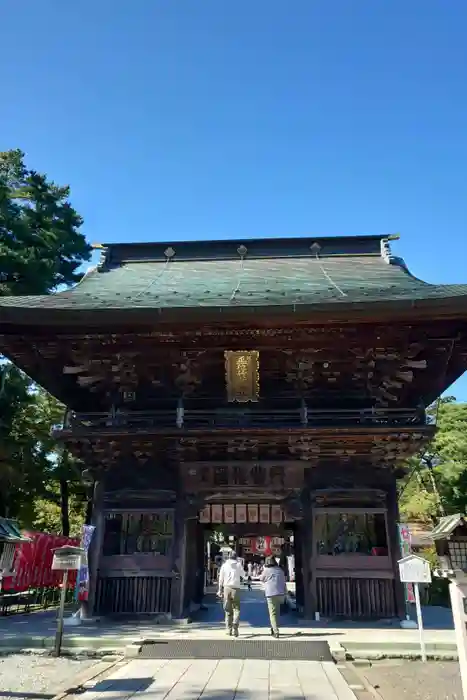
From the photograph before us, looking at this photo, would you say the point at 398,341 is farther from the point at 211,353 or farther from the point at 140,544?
the point at 140,544

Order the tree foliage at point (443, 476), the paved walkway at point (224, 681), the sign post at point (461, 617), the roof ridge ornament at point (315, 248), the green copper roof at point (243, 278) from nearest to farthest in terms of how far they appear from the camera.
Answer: the sign post at point (461, 617), the paved walkway at point (224, 681), the green copper roof at point (243, 278), the roof ridge ornament at point (315, 248), the tree foliage at point (443, 476)

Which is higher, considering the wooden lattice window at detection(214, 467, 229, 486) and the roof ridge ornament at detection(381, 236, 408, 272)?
the roof ridge ornament at detection(381, 236, 408, 272)

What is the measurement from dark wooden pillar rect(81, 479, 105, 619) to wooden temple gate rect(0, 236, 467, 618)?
4 cm

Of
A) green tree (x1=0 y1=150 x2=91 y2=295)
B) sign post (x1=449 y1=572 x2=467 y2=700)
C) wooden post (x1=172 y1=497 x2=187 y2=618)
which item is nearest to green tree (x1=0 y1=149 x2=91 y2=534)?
green tree (x1=0 y1=150 x2=91 y2=295)

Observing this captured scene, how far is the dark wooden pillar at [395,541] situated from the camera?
10773 mm

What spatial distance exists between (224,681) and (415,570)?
3.95m

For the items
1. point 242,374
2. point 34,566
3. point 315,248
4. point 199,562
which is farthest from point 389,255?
point 34,566

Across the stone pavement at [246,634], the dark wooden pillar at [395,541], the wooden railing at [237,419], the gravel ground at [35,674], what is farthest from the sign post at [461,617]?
the dark wooden pillar at [395,541]

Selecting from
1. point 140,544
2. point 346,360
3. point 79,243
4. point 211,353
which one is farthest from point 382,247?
point 79,243

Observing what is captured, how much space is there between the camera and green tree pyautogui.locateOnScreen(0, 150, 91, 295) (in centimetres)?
1844

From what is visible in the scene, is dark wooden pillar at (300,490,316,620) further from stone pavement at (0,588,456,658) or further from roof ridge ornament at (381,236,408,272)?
roof ridge ornament at (381,236,408,272)

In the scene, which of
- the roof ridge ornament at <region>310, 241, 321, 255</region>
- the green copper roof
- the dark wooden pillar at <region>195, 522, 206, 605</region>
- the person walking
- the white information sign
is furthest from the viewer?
the roof ridge ornament at <region>310, 241, 321, 255</region>

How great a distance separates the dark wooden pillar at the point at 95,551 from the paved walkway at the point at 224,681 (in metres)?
3.51

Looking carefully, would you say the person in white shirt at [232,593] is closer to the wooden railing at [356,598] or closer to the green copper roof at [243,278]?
the wooden railing at [356,598]
